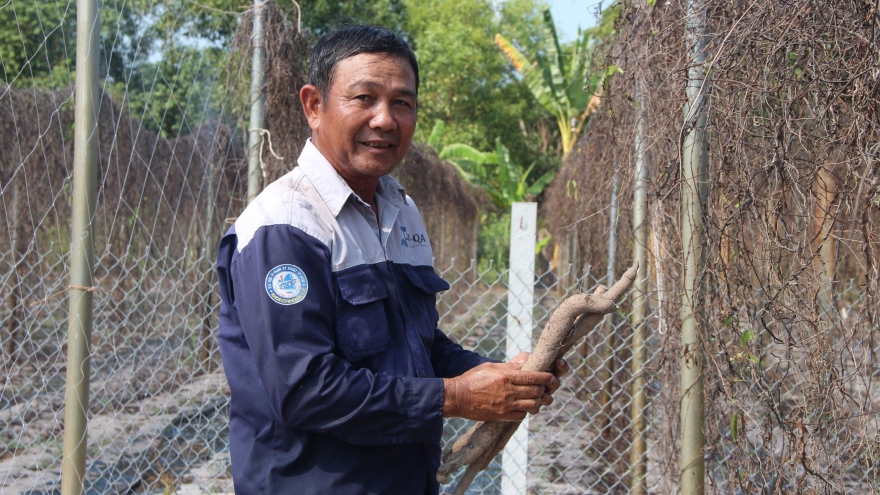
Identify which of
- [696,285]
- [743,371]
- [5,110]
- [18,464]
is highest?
[5,110]

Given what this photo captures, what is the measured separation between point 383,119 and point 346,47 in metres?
0.19

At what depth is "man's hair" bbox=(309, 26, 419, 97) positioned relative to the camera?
5.80 feet

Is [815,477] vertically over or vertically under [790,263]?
under

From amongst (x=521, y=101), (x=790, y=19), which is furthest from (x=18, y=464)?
(x=521, y=101)

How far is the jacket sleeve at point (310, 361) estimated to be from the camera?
4.99ft

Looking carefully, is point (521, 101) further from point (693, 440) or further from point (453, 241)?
point (693, 440)

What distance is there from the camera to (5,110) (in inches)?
283

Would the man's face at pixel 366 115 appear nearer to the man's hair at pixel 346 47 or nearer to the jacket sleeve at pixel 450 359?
the man's hair at pixel 346 47

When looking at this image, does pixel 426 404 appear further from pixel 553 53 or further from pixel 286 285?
pixel 553 53

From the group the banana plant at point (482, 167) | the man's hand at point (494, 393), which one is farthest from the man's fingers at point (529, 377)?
the banana plant at point (482, 167)

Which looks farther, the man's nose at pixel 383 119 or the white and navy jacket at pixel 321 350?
the man's nose at pixel 383 119

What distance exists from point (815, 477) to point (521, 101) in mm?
26245

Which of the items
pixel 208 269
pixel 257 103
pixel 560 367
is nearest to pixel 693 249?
pixel 560 367

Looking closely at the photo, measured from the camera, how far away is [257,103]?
353 cm
